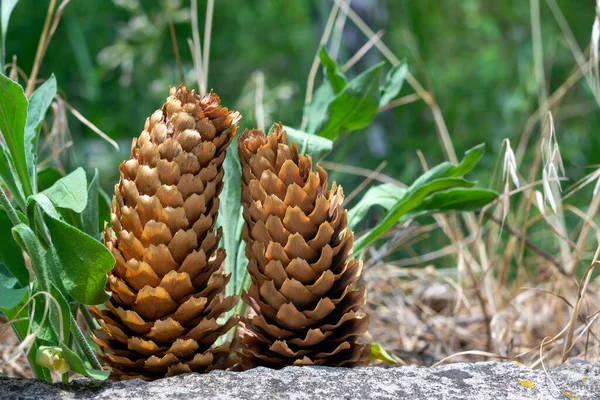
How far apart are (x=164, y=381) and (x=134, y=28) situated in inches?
78.8

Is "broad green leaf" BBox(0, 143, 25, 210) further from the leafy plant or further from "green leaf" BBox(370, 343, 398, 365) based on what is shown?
"green leaf" BBox(370, 343, 398, 365)

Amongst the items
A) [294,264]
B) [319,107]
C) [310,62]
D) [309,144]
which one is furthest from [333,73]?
[310,62]

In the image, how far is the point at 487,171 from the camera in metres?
2.60

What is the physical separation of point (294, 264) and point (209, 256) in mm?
98

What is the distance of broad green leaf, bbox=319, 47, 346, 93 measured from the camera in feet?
3.57

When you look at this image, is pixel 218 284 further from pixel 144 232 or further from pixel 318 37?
pixel 318 37

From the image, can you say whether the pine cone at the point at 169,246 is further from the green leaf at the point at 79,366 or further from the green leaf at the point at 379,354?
the green leaf at the point at 379,354

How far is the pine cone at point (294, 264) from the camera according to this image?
0.81 m

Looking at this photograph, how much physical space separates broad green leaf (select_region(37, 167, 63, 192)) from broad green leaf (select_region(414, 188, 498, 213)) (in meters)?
0.54

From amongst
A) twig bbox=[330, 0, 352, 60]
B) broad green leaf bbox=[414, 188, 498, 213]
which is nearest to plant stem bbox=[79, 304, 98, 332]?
broad green leaf bbox=[414, 188, 498, 213]

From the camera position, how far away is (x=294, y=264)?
80cm

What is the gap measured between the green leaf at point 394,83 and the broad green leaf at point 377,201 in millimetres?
135

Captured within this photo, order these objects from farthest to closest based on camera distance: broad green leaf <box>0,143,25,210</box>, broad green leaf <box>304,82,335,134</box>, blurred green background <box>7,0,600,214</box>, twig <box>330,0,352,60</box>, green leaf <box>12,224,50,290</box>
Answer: blurred green background <box>7,0,600,214</box>
twig <box>330,0,352,60</box>
broad green leaf <box>304,82,335,134</box>
broad green leaf <box>0,143,25,210</box>
green leaf <box>12,224,50,290</box>

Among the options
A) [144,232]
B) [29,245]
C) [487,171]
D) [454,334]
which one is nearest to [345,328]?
[144,232]
